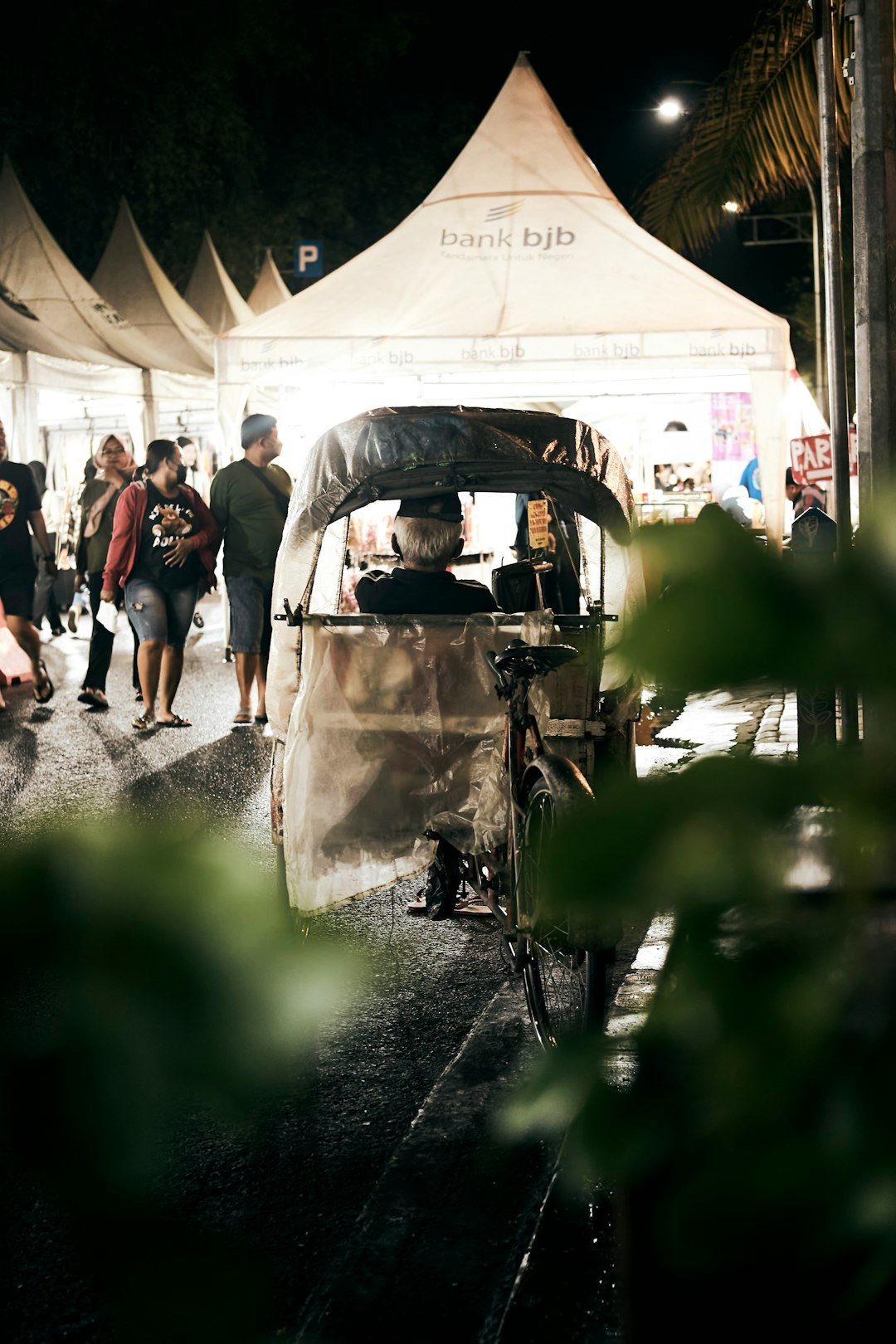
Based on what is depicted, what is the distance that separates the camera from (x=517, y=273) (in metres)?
12.2

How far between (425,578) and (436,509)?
0.97 ft

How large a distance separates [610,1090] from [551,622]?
4.35 meters

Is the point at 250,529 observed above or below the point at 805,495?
below

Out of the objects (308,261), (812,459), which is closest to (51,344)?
(812,459)

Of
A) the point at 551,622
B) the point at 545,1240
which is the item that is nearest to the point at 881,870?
the point at 545,1240

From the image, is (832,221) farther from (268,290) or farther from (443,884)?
(268,290)

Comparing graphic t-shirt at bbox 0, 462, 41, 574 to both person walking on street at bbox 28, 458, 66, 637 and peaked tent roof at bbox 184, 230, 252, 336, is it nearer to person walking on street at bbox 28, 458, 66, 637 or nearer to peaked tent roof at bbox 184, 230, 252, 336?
person walking on street at bbox 28, 458, 66, 637

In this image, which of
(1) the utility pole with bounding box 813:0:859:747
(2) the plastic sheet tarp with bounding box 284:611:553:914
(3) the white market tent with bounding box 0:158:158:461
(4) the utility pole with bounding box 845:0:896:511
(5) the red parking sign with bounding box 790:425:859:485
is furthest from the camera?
(3) the white market tent with bounding box 0:158:158:461

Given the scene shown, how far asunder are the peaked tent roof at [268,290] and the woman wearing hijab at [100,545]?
1947 centimetres

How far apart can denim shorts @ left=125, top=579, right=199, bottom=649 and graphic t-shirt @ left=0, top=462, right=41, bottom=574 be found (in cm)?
118

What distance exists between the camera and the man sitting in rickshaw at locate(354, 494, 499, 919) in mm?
5387

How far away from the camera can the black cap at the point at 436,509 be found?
5.57 m

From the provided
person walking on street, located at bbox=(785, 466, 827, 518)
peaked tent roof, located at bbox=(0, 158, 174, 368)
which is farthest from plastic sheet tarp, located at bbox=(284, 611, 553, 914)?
peaked tent roof, located at bbox=(0, 158, 174, 368)

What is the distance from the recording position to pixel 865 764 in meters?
0.57
